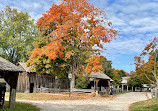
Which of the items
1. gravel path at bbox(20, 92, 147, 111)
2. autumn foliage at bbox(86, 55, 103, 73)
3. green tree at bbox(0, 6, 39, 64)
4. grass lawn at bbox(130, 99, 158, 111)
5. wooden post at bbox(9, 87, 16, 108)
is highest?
green tree at bbox(0, 6, 39, 64)

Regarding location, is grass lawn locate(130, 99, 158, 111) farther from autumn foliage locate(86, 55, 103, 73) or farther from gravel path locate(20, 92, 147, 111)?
autumn foliage locate(86, 55, 103, 73)

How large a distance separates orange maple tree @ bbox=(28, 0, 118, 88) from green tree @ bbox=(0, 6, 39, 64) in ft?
48.1

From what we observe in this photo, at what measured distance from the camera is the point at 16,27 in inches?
1631

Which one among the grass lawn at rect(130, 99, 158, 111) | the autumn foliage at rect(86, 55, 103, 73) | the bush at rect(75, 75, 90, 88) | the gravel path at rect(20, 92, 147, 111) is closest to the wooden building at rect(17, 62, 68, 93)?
the bush at rect(75, 75, 90, 88)

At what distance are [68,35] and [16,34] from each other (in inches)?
827

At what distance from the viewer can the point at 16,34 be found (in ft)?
138

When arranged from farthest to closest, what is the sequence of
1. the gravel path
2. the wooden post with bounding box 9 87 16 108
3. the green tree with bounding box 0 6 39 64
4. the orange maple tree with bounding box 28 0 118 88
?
the green tree with bounding box 0 6 39 64 < the orange maple tree with bounding box 28 0 118 88 < the gravel path < the wooden post with bounding box 9 87 16 108

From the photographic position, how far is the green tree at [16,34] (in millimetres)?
40250

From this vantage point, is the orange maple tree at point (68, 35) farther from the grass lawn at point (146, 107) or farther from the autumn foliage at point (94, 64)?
the grass lawn at point (146, 107)

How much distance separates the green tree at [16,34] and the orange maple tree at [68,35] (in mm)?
14672

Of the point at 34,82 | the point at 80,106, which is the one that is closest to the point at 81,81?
the point at 34,82

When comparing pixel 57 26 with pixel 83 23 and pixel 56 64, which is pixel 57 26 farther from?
pixel 56 64

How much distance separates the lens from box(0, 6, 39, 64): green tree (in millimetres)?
40250

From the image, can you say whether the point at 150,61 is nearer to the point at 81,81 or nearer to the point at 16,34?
the point at 81,81
